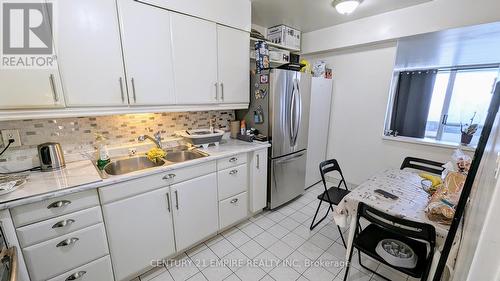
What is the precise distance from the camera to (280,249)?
190 cm

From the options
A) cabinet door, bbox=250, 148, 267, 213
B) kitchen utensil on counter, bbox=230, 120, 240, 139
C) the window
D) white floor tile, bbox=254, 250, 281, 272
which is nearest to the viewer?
white floor tile, bbox=254, 250, 281, 272

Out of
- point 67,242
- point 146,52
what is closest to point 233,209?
point 67,242

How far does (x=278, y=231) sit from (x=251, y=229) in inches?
11.6

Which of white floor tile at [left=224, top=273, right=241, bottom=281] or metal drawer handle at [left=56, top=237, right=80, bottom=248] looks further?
white floor tile at [left=224, top=273, right=241, bottom=281]

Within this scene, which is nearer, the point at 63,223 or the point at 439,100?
the point at 63,223

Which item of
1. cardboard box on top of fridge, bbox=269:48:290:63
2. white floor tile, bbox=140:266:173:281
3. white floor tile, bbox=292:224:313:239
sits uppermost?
cardboard box on top of fridge, bbox=269:48:290:63

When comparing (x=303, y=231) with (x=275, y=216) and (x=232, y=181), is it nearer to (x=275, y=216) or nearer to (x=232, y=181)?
(x=275, y=216)

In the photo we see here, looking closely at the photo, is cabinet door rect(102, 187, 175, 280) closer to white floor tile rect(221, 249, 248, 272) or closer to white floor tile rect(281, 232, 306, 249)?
white floor tile rect(221, 249, 248, 272)

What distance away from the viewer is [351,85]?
9.70 ft

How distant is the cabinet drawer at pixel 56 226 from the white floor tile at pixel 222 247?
1.02 m

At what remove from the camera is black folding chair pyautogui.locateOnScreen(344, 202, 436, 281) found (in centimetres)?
109

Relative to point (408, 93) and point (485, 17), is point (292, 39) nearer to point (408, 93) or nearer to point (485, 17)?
point (485, 17)

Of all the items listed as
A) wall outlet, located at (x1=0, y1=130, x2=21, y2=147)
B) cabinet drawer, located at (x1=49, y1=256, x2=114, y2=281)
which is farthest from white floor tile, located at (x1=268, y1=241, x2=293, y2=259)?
wall outlet, located at (x1=0, y1=130, x2=21, y2=147)

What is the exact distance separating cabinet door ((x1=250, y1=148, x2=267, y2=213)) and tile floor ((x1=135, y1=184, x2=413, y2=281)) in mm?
209
